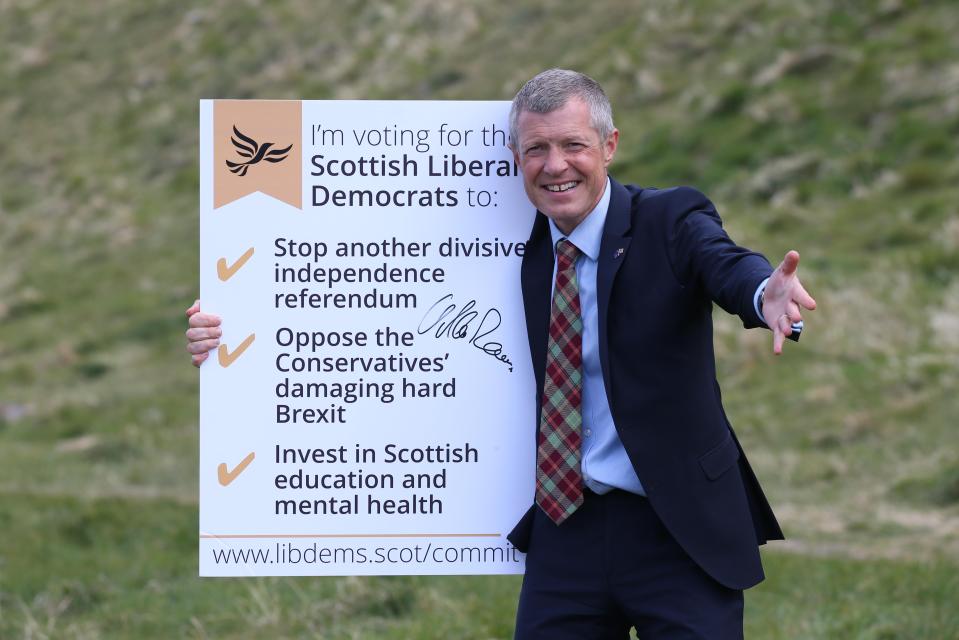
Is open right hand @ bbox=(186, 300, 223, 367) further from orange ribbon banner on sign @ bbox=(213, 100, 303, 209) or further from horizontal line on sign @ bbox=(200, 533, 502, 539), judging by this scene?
horizontal line on sign @ bbox=(200, 533, 502, 539)

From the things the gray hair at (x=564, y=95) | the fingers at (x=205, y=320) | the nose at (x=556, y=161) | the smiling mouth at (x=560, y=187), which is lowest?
the fingers at (x=205, y=320)

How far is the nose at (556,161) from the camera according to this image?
3.76 metres

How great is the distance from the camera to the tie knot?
3.85 m

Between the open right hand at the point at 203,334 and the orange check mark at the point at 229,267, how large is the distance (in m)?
0.11

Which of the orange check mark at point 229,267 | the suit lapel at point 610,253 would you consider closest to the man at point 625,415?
the suit lapel at point 610,253

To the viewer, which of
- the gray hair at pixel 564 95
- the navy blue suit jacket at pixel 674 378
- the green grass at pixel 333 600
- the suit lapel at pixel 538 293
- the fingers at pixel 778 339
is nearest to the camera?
the fingers at pixel 778 339

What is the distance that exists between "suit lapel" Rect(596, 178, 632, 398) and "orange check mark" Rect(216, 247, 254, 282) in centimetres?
104

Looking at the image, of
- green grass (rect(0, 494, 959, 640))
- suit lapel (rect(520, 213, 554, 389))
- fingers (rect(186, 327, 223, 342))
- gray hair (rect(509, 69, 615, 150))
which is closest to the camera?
gray hair (rect(509, 69, 615, 150))

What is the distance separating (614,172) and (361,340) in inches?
434

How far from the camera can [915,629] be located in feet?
19.7

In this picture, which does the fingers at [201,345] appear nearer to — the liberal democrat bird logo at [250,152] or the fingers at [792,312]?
the liberal democrat bird logo at [250,152]

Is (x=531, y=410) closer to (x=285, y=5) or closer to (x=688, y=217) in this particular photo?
(x=688, y=217)

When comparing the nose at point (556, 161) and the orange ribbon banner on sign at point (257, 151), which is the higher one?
the orange ribbon banner on sign at point (257, 151)
